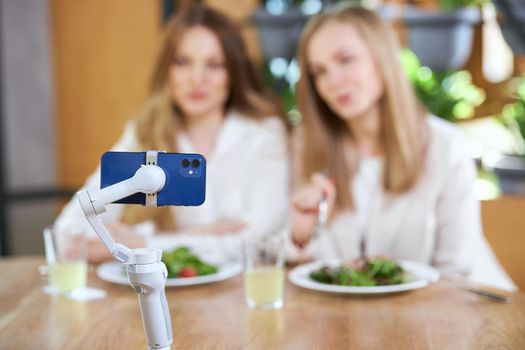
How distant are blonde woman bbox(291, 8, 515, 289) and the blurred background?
1.24 feet

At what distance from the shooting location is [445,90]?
340 centimetres

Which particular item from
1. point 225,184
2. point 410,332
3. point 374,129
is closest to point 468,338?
point 410,332

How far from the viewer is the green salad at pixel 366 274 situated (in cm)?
173

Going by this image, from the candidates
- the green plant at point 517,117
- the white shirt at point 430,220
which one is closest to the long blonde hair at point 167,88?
the white shirt at point 430,220

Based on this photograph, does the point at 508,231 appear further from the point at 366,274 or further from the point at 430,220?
the point at 366,274

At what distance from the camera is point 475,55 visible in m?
3.69

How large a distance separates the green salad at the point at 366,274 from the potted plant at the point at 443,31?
1.71m

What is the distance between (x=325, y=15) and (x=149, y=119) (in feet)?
2.40

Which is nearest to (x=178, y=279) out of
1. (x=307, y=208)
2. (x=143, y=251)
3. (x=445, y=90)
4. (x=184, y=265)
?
(x=184, y=265)

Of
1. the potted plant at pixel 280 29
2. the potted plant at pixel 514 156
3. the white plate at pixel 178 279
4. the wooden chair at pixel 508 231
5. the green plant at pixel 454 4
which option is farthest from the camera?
the potted plant at pixel 280 29

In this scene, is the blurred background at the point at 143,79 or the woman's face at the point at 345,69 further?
the blurred background at the point at 143,79

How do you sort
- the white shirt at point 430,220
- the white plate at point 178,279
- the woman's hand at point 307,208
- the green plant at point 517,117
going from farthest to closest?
the green plant at point 517,117 → the white shirt at point 430,220 → the woman's hand at point 307,208 → the white plate at point 178,279

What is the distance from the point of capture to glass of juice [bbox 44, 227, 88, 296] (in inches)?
70.9

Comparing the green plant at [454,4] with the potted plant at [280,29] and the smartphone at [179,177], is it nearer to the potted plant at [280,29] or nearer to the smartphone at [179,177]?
the potted plant at [280,29]
